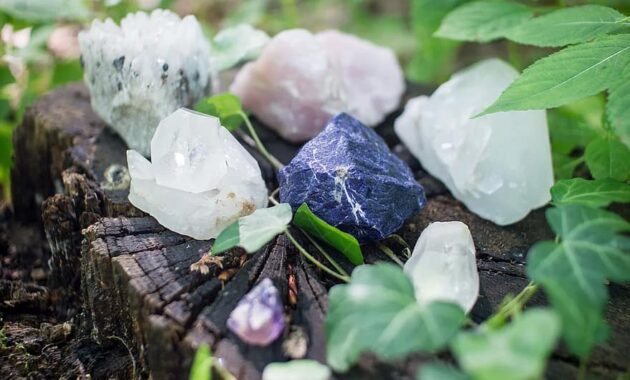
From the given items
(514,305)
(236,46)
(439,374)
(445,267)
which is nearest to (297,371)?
(439,374)

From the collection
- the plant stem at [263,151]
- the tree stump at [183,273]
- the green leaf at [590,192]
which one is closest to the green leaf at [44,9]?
the tree stump at [183,273]

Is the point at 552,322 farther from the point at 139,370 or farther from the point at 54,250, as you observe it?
the point at 54,250

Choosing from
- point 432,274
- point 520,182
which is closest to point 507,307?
point 432,274

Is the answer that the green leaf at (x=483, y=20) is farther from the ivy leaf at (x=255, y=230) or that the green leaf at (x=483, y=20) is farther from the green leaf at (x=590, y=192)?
the ivy leaf at (x=255, y=230)

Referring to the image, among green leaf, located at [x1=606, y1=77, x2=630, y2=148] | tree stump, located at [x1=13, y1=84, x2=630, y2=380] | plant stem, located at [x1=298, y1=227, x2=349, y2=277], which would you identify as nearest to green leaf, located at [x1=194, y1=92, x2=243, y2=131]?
tree stump, located at [x1=13, y1=84, x2=630, y2=380]

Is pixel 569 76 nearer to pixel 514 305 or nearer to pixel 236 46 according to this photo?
pixel 514 305
